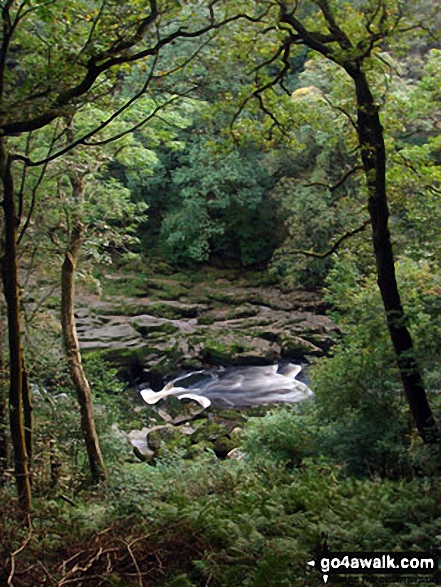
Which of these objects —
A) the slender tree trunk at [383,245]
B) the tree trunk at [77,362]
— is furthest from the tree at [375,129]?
the tree trunk at [77,362]

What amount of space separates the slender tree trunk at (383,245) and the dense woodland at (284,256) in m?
0.03

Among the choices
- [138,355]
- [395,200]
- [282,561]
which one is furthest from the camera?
[138,355]

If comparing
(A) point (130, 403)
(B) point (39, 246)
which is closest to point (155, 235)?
(A) point (130, 403)

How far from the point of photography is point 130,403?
18.6m

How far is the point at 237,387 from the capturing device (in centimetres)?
2050

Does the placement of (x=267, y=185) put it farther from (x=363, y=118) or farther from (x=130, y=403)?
(x=363, y=118)

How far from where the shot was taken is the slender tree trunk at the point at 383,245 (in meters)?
6.85

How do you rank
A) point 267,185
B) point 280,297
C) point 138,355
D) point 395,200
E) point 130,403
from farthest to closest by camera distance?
point 267,185
point 280,297
point 138,355
point 130,403
point 395,200

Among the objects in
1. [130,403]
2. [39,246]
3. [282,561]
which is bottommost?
[130,403]

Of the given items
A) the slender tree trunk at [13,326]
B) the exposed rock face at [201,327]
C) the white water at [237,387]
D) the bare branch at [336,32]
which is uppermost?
the bare branch at [336,32]

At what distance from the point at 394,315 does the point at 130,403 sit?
42.5 feet

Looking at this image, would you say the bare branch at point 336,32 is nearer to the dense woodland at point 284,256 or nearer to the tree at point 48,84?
the dense woodland at point 284,256

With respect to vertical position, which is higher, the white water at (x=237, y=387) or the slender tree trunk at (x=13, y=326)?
the slender tree trunk at (x=13, y=326)

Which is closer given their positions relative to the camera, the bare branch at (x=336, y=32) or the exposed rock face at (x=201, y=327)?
the bare branch at (x=336, y=32)
